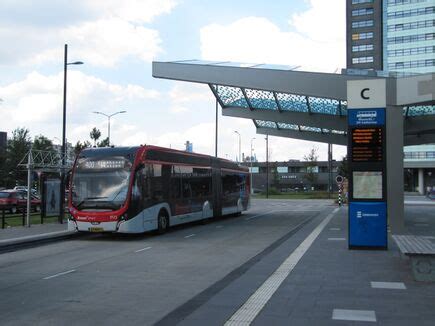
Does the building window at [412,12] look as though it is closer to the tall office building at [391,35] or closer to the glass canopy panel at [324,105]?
the tall office building at [391,35]

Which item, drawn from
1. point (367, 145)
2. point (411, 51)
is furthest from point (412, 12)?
point (367, 145)

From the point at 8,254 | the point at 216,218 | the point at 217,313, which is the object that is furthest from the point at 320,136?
the point at 217,313

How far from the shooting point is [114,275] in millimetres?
10719

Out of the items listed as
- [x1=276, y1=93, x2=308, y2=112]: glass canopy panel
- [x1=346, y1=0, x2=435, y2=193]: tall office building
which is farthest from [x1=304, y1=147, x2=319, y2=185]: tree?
[x1=276, y1=93, x2=308, y2=112]: glass canopy panel

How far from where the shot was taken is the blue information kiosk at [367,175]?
13992 millimetres

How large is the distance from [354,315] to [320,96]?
15635 mm

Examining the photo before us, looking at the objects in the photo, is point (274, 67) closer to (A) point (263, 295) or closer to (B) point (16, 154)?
(A) point (263, 295)

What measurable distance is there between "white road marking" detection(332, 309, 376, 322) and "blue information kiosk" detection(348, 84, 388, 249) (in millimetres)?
6771

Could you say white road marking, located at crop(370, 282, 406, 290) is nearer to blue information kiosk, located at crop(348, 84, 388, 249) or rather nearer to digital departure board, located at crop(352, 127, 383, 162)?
blue information kiosk, located at crop(348, 84, 388, 249)

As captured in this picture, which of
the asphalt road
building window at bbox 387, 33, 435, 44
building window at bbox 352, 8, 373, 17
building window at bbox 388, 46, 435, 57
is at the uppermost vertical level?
building window at bbox 352, 8, 373, 17

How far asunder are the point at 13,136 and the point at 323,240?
211 feet

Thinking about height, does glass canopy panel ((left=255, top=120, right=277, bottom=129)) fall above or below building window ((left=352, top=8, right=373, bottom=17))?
below

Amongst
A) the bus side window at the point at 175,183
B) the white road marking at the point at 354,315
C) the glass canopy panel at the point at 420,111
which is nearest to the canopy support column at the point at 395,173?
the bus side window at the point at 175,183

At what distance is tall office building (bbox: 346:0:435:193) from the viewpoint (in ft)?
364
